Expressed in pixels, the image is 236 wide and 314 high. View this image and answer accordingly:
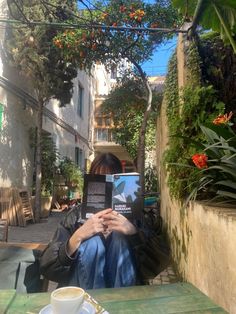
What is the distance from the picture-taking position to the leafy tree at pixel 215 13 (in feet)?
9.17

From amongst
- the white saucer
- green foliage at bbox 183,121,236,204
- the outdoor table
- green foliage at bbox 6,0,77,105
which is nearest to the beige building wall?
green foliage at bbox 6,0,77,105

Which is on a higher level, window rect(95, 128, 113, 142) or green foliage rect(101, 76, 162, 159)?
window rect(95, 128, 113, 142)

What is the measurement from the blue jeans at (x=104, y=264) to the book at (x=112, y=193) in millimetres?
182

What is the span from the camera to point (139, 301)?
142 cm

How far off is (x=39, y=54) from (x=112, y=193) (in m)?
7.15

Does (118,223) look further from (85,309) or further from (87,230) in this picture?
(85,309)

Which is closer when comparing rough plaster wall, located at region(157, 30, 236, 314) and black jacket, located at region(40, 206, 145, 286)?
rough plaster wall, located at region(157, 30, 236, 314)

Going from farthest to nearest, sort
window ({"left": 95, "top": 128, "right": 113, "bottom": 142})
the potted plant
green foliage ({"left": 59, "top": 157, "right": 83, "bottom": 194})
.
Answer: window ({"left": 95, "top": 128, "right": 113, "bottom": 142}) → green foliage ({"left": 59, "top": 157, "right": 83, "bottom": 194}) → the potted plant

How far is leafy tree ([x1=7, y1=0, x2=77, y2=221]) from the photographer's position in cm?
805

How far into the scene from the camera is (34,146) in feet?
32.8

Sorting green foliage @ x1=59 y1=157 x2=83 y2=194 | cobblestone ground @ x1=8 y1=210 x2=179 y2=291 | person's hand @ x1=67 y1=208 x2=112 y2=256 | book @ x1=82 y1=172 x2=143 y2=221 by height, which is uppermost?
green foliage @ x1=59 y1=157 x2=83 y2=194

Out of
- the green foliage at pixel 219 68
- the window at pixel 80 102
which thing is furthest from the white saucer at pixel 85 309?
the window at pixel 80 102

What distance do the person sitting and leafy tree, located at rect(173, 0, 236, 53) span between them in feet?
5.85

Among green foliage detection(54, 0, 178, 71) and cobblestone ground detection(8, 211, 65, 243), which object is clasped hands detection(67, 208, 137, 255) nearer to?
cobblestone ground detection(8, 211, 65, 243)
